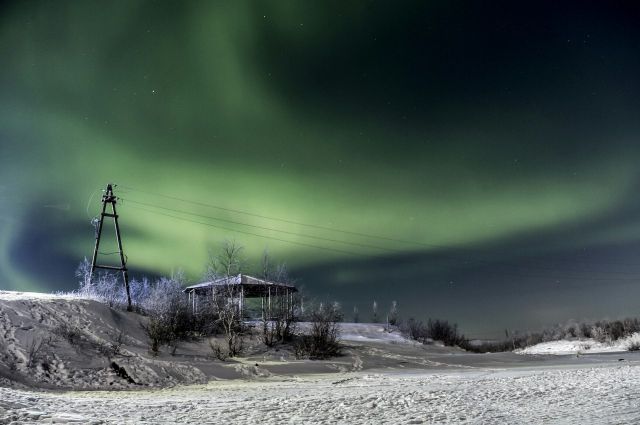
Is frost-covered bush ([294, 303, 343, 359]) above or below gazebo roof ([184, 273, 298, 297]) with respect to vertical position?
below

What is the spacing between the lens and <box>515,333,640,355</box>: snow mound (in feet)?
137

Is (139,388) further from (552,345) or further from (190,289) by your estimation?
(552,345)

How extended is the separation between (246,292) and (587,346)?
2878cm

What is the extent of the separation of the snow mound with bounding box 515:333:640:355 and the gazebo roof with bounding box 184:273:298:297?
68.9 ft

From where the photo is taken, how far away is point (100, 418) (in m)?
9.23

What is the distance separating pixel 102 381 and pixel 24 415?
10120mm

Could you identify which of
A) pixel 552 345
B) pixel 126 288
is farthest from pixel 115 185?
pixel 552 345

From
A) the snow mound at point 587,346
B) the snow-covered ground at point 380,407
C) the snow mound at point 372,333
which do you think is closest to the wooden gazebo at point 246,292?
the snow mound at point 372,333

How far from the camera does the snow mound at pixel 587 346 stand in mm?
41688

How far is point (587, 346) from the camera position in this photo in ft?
152

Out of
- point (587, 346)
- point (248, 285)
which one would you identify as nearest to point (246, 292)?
point (248, 285)

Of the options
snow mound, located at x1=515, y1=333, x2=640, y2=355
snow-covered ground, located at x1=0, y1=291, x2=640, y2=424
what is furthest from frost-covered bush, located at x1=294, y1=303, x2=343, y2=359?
snow mound, located at x1=515, y1=333, x2=640, y2=355

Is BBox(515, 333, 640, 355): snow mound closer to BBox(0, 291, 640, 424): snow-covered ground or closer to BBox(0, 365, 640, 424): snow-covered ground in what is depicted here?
BBox(0, 291, 640, 424): snow-covered ground

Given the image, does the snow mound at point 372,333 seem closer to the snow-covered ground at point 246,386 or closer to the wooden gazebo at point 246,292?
the wooden gazebo at point 246,292
